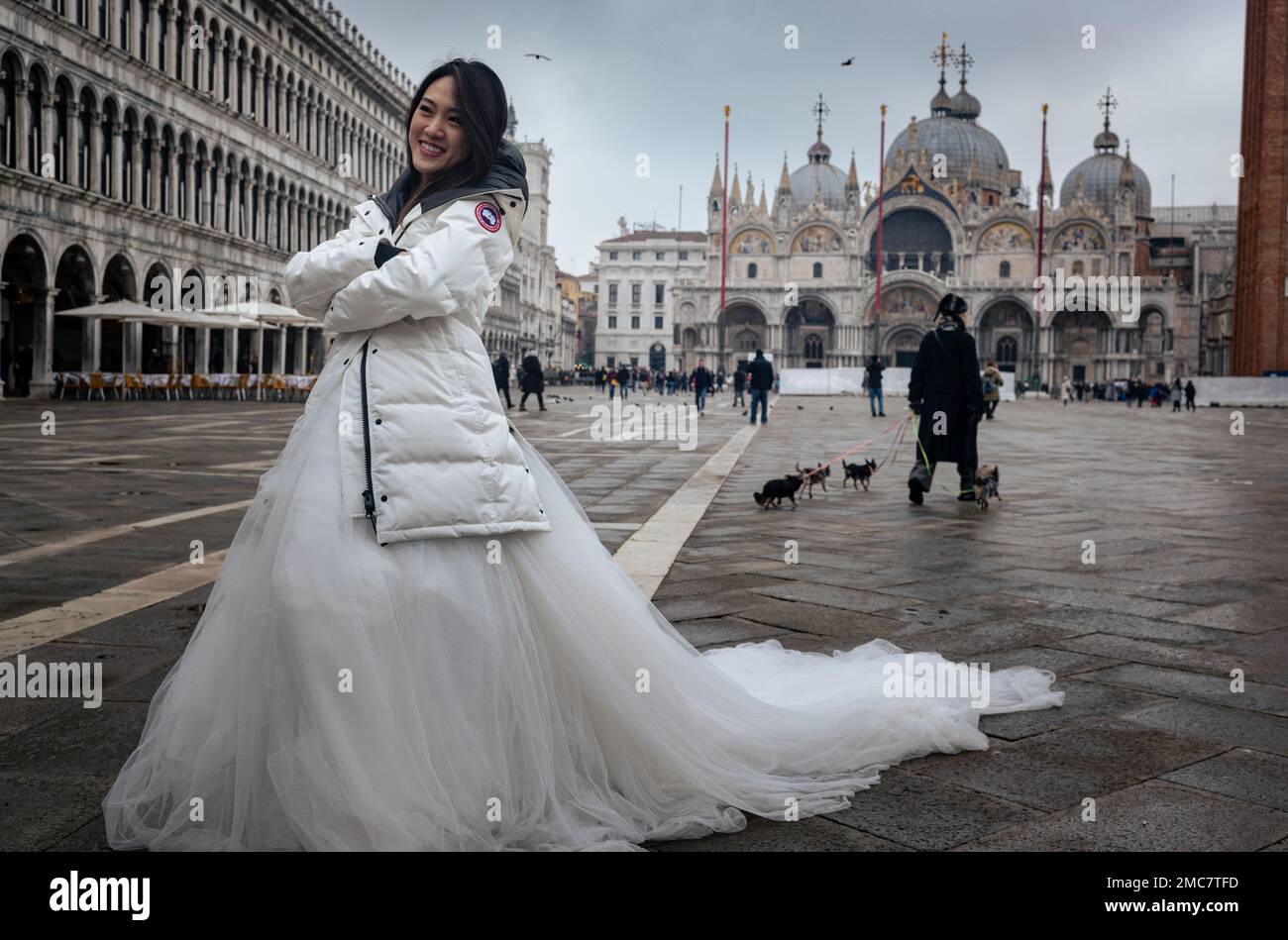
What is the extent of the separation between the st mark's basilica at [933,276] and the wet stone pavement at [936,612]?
6115 centimetres

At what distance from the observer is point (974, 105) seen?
80.7 metres

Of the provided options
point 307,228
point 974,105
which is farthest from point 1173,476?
point 974,105

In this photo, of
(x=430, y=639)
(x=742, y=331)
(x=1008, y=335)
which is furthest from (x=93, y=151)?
(x=1008, y=335)

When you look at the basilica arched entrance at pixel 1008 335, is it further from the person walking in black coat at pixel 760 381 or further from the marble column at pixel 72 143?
the marble column at pixel 72 143

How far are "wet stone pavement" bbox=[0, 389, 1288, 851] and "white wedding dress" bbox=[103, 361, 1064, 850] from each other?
0.53 ft

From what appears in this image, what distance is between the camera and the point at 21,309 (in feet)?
79.3

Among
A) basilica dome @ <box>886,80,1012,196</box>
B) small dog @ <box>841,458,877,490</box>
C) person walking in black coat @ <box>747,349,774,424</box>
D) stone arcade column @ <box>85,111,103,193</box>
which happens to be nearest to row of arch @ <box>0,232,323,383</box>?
stone arcade column @ <box>85,111,103,193</box>

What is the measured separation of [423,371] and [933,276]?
230 ft

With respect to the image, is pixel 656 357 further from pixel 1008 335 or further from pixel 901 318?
pixel 1008 335

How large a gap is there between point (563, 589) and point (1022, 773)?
3.71 ft

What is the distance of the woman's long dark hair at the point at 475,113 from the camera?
7.98 ft

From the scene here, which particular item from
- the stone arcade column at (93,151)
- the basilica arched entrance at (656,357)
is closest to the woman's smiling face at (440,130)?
the stone arcade column at (93,151)
